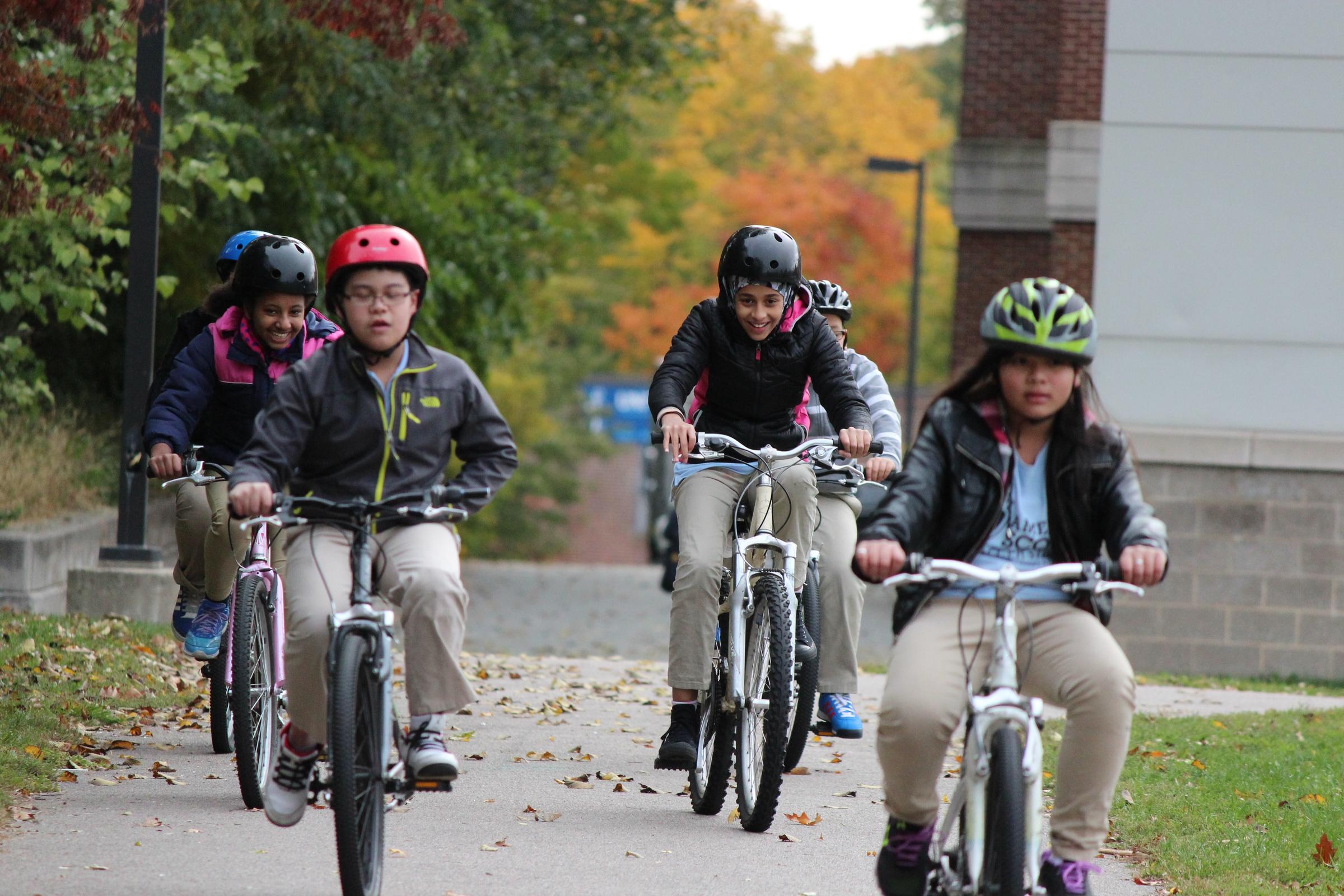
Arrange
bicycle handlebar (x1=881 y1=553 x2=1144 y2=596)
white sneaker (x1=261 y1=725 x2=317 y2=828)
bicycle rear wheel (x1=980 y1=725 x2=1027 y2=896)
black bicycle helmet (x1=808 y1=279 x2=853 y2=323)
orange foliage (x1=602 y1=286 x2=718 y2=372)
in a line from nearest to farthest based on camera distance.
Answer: bicycle rear wheel (x1=980 y1=725 x2=1027 y2=896) < bicycle handlebar (x1=881 y1=553 x2=1144 y2=596) < white sneaker (x1=261 y1=725 x2=317 y2=828) < black bicycle helmet (x1=808 y1=279 x2=853 y2=323) < orange foliage (x1=602 y1=286 x2=718 y2=372)

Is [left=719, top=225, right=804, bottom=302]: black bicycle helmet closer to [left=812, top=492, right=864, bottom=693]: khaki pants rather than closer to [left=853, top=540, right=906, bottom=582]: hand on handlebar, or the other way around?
[left=812, top=492, right=864, bottom=693]: khaki pants

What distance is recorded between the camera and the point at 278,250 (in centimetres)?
667

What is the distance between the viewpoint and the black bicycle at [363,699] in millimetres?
4707

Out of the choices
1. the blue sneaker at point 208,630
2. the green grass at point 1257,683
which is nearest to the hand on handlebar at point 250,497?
the blue sneaker at point 208,630

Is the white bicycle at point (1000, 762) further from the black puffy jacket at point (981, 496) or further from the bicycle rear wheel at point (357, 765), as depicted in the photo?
the bicycle rear wheel at point (357, 765)

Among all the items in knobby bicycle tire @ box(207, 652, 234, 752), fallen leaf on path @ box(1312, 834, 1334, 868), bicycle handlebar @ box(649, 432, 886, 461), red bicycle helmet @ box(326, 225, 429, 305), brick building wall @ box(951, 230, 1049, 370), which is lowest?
fallen leaf on path @ box(1312, 834, 1334, 868)

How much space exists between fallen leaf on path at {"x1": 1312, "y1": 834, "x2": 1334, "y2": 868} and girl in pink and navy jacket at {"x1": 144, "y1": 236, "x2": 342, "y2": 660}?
399cm

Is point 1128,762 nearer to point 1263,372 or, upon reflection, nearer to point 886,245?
point 1263,372

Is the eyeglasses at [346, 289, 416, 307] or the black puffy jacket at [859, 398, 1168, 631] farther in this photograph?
the eyeglasses at [346, 289, 416, 307]

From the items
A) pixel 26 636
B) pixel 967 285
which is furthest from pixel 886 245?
pixel 26 636

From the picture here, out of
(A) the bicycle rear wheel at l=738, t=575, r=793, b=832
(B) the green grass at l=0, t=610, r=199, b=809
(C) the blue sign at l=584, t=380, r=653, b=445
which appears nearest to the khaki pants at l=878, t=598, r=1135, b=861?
(A) the bicycle rear wheel at l=738, t=575, r=793, b=832

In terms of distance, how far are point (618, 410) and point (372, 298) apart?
39956 millimetres

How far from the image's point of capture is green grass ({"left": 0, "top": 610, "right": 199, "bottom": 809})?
7051mm

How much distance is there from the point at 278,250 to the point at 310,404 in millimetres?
1748
